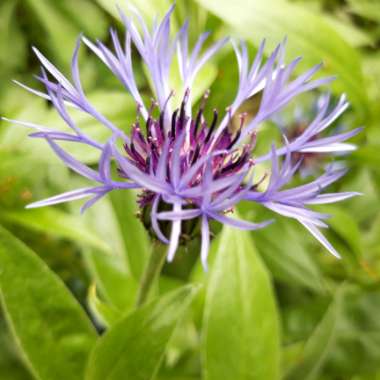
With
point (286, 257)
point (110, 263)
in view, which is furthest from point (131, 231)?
point (286, 257)

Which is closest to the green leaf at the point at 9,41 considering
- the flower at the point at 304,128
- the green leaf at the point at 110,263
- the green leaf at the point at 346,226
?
the green leaf at the point at 110,263

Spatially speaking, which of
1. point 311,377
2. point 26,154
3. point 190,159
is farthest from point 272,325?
point 26,154

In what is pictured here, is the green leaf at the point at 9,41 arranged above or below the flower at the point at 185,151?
below

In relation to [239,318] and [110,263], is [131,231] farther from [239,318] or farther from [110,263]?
[239,318]

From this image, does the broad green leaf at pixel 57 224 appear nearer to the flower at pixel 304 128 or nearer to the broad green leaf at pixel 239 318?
the broad green leaf at pixel 239 318

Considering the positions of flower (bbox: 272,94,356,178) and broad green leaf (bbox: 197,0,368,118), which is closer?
broad green leaf (bbox: 197,0,368,118)

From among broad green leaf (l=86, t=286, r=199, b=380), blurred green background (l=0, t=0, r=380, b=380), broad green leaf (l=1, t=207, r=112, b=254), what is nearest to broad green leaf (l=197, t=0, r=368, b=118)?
blurred green background (l=0, t=0, r=380, b=380)

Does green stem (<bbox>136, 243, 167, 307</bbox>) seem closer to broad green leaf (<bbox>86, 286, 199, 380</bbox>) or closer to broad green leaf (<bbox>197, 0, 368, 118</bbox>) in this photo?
broad green leaf (<bbox>86, 286, 199, 380</bbox>)
